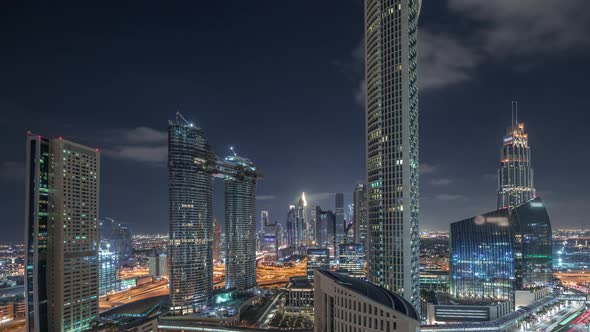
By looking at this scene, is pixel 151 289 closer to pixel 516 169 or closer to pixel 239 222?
pixel 239 222

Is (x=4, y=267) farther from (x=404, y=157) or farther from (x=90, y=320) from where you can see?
(x=404, y=157)

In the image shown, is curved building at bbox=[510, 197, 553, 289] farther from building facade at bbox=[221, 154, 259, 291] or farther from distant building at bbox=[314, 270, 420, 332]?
distant building at bbox=[314, 270, 420, 332]

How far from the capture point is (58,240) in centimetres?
7638

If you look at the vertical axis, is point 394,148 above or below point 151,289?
above

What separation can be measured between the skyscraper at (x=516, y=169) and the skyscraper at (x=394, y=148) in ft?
499

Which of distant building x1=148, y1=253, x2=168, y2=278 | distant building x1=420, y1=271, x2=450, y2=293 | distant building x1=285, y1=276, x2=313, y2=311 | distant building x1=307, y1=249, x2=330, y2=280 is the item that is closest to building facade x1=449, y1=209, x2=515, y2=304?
distant building x1=420, y1=271, x2=450, y2=293

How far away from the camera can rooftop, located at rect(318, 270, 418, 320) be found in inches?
1391

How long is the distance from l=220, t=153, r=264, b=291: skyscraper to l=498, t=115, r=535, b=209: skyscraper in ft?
408

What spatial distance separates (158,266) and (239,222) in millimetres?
50991

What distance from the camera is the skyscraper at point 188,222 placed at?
11256cm

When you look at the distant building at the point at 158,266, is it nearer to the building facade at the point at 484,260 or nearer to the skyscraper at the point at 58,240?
the skyscraper at the point at 58,240

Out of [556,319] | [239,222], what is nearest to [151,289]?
[239,222]

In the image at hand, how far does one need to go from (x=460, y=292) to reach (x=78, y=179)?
107m

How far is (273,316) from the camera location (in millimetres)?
109438
